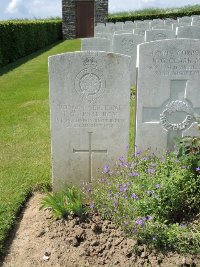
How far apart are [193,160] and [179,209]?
47cm

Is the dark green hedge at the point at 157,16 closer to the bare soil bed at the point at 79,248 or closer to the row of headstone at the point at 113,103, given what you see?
the row of headstone at the point at 113,103

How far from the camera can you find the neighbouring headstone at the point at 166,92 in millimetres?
3723

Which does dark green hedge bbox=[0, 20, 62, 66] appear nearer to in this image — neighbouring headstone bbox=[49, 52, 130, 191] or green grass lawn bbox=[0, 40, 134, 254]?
green grass lawn bbox=[0, 40, 134, 254]

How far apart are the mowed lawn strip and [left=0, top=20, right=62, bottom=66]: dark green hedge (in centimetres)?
493

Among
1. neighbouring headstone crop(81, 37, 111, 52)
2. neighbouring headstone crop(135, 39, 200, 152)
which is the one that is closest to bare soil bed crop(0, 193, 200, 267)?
neighbouring headstone crop(135, 39, 200, 152)

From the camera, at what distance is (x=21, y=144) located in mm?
5512

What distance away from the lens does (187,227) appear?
302cm

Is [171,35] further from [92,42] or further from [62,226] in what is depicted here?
[62,226]

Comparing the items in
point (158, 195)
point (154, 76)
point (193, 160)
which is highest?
point (154, 76)

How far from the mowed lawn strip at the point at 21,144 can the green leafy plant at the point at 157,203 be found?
96 cm

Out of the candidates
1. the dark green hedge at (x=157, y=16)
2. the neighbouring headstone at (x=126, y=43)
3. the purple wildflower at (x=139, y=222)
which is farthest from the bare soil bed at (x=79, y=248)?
the dark green hedge at (x=157, y=16)

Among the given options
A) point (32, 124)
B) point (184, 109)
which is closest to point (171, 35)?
point (32, 124)

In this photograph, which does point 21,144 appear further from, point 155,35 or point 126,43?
point 155,35

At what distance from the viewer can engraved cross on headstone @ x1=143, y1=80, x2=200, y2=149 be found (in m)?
3.89
